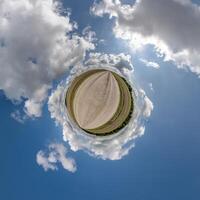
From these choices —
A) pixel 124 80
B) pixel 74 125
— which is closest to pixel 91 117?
pixel 74 125

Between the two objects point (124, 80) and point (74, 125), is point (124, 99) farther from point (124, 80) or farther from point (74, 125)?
point (74, 125)

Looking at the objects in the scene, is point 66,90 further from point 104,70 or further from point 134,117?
point 134,117

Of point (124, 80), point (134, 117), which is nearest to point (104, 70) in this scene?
point (124, 80)

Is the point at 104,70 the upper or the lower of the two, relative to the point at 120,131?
upper

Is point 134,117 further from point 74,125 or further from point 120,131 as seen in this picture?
point 74,125
